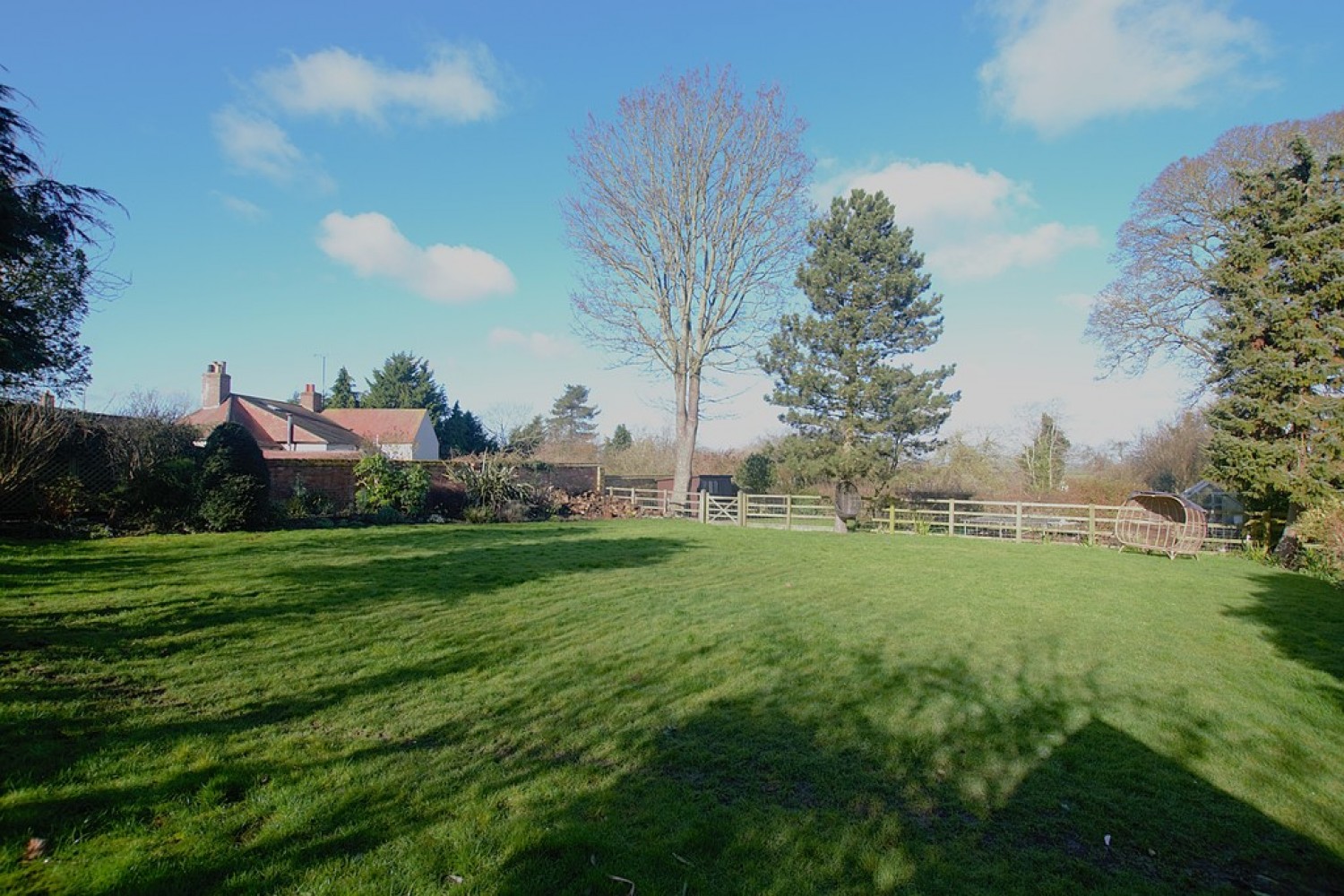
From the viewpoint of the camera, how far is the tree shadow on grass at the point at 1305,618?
6090 millimetres

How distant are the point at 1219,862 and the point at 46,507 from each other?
14.5 metres

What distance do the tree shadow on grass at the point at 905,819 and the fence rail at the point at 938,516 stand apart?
565 inches

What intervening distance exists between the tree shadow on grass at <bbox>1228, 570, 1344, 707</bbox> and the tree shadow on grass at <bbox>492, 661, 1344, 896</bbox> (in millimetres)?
2909

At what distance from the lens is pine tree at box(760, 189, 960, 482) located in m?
21.9

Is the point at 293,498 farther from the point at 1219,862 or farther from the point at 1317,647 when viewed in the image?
the point at 1317,647

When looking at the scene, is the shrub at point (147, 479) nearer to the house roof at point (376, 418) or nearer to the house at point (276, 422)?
the house at point (276, 422)

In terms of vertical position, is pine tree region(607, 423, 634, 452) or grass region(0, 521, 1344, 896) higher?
pine tree region(607, 423, 634, 452)

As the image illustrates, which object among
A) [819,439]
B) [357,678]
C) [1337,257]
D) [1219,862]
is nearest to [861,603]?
[1219,862]

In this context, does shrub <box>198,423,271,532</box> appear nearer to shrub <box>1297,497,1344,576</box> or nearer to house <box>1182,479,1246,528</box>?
shrub <box>1297,497,1344,576</box>

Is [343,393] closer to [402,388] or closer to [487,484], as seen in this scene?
[402,388]

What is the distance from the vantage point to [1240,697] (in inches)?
196

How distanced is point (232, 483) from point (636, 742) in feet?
37.1

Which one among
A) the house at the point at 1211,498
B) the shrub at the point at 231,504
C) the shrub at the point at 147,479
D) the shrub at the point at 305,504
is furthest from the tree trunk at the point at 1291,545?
the shrub at the point at 147,479

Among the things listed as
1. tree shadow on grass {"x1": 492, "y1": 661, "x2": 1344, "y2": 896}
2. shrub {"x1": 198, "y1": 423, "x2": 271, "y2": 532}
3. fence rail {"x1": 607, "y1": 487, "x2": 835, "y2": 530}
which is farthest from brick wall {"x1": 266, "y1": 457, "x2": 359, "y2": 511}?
tree shadow on grass {"x1": 492, "y1": 661, "x2": 1344, "y2": 896}
